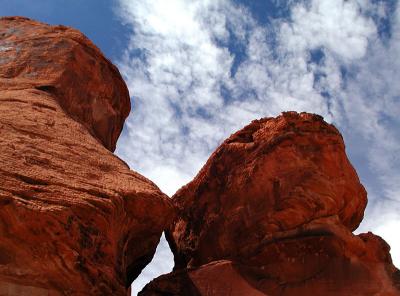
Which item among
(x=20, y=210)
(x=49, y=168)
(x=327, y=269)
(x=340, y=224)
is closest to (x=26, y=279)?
(x=20, y=210)

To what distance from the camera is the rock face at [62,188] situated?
30.3 ft

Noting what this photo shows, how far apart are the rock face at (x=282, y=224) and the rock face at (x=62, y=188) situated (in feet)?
6.64

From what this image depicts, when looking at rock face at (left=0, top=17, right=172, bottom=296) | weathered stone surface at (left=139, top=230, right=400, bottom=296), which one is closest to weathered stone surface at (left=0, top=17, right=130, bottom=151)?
rock face at (left=0, top=17, right=172, bottom=296)

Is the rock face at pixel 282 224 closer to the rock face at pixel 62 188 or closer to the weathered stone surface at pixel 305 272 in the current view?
the weathered stone surface at pixel 305 272

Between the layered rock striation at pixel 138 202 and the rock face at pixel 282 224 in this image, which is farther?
the rock face at pixel 282 224

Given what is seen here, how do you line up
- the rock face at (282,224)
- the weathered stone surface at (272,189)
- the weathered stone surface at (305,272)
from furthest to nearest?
the weathered stone surface at (272,189)
the rock face at (282,224)
the weathered stone surface at (305,272)

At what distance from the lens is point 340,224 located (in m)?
13.8

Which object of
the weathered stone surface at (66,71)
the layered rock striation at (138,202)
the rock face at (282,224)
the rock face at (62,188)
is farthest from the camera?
the weathered stone surface at (66,71)

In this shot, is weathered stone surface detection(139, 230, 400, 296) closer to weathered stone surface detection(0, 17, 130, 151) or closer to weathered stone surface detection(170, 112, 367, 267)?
weathered stone surface detection(170, 112, 367, 267)

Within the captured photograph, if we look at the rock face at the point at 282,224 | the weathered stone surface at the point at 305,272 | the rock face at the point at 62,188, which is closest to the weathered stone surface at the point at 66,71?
the rock face at the point at 62,188

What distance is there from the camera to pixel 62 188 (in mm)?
10281

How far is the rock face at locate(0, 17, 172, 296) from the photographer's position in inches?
363

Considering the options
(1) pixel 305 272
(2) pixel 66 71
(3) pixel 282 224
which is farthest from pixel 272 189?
(2) pixel 66 71

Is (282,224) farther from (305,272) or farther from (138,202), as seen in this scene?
(138,202)
